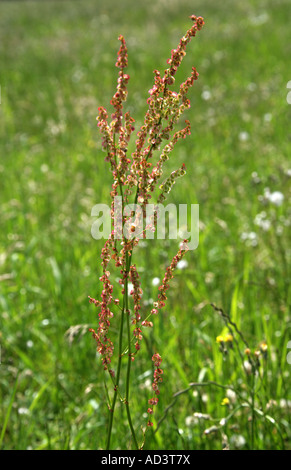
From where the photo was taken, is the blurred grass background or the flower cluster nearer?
the flower cluster

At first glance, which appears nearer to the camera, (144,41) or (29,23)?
(144,41)

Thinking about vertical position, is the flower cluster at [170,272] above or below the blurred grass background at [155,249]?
below

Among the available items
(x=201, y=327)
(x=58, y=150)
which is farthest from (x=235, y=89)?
(x=201, y=327)

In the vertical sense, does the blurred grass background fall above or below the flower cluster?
above

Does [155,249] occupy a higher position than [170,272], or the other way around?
[155,249]

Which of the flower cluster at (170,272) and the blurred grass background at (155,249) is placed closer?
the flower cluster at (170,272)

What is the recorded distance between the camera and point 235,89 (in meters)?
7.26

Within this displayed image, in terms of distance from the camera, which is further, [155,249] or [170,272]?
[155,249]

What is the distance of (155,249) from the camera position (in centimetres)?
354

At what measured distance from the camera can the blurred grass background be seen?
223 centimetres

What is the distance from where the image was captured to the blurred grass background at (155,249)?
2.23m

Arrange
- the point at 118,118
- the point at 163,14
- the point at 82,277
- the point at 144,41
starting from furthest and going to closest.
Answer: the point at 163,14 < the point at 144,41 < the point at 82,277 < the point at 118,118
